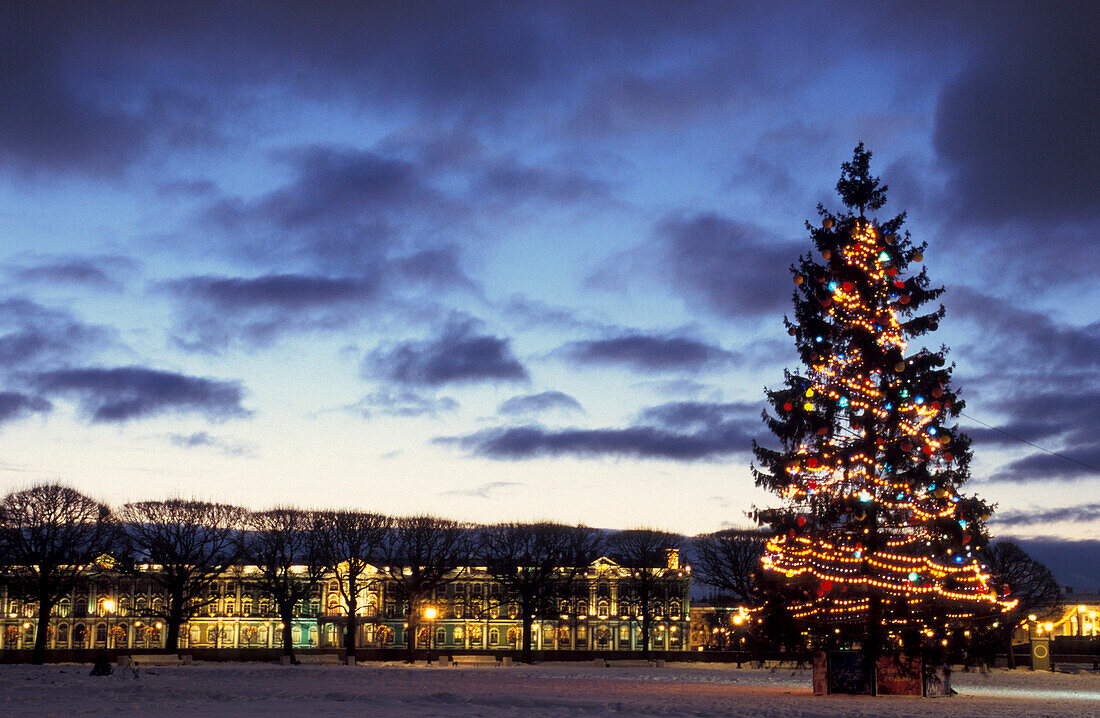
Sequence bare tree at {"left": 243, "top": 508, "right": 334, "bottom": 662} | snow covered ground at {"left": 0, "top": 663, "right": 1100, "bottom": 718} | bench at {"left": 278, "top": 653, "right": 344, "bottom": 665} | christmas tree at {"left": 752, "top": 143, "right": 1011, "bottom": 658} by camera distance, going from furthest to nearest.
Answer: bare tree at {"left": 243, "top": 508, "right": 334, "bottom": 662}, bench at {"left": 278, "top": 653, "right": 344, "bottom": 665}, christmas tree at {"left": 752, "top": 143, "right": 1011, "bottom": 658}, snow covered ground at {"left": 0, "top": 663, "right": 1100, "bottom": 718}

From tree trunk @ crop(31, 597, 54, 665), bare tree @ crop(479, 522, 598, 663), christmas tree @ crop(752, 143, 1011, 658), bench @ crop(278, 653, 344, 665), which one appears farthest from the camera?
bare tree @ crop(479, 522, 598, 663)

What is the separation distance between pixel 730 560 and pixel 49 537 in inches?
1760

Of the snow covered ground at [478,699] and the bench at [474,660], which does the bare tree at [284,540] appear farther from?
the snow covered ground at [478,699]

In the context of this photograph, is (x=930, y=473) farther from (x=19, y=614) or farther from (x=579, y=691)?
(x=19, y=614)

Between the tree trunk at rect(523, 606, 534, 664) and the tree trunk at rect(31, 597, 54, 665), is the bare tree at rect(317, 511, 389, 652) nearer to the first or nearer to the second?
the tree trunk at rect(523, 606, 534, 664)

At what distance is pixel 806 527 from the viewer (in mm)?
27547

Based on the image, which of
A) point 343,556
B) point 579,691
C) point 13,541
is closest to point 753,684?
point 579,691

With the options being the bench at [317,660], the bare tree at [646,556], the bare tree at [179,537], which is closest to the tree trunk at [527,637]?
the bench at [317,660]

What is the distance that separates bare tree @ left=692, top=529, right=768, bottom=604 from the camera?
7400 cm

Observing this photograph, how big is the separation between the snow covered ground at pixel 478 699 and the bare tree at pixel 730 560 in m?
38.4

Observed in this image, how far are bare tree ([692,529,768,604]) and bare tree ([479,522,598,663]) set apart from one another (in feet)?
33.1

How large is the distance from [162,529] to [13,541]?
13.5 metres

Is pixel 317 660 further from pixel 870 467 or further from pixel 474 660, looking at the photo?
pixel 870 467

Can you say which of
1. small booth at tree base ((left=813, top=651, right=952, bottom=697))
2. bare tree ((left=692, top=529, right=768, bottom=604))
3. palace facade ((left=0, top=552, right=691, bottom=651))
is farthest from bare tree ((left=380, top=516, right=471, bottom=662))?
small booth at tree base ((left=813, top=651, right=952, bottom=697))
